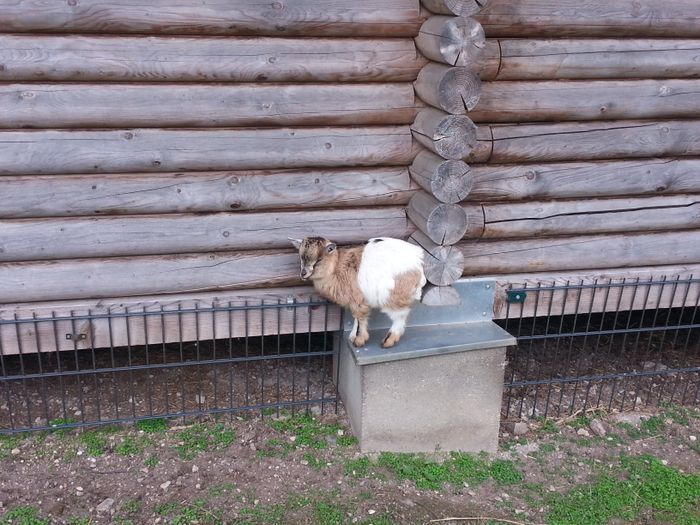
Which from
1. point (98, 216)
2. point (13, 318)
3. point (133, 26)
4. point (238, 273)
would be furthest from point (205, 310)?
point (133, 26)

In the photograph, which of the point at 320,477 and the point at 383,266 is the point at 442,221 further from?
the point at 320,477

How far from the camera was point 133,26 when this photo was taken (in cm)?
475

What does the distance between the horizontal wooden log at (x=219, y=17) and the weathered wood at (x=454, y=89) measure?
57 cm

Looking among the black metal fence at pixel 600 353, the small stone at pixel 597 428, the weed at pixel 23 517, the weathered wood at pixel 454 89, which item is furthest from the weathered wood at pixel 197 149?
the small stone at pixel 597 428

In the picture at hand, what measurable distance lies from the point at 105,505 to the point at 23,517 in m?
0.51

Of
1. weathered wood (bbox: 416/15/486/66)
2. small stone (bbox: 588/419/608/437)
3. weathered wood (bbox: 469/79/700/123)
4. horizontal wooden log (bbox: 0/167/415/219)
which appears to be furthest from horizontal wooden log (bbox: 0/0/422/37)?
small stone (bbox: 588/419/608/437)

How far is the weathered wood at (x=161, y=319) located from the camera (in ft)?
17.1

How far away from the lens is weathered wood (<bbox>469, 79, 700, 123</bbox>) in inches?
213

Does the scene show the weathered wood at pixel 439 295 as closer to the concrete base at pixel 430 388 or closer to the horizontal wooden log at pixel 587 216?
the concrete base at pixel 430 388

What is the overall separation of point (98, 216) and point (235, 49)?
1.58m

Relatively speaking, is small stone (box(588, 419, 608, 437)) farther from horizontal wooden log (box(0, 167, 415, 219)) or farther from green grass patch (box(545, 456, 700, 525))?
horizontal wooden log (box(0, 167, 415, 219))

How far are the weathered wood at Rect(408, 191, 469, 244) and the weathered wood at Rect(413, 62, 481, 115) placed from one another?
2.29 ft

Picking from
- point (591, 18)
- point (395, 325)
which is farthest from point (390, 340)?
point (591, 18)

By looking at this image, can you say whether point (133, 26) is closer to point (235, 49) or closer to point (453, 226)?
point (235, 49)
